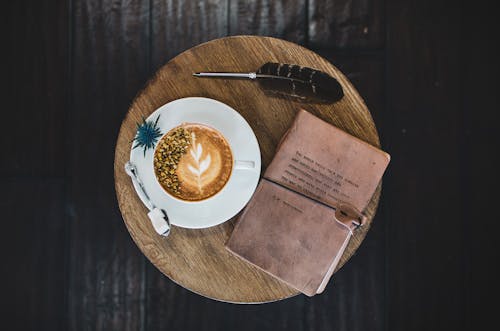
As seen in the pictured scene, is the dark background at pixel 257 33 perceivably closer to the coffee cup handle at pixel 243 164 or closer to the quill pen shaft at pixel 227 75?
the quill pen shaft at pixel 227 75

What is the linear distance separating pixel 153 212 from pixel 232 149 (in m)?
0.19

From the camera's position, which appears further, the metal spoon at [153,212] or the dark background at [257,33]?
the dark background at [257,33]

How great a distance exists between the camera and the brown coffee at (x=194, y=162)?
893 millimetres

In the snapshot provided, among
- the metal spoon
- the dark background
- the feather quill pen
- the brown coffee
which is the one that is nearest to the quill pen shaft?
the feather quill pen

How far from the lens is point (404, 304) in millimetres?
1386

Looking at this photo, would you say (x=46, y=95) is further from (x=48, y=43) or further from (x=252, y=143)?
(x=252, y=143)

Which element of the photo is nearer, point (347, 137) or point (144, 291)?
point (347, 137)

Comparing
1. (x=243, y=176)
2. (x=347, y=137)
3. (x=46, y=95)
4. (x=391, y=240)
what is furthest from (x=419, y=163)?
(x=46, y=95)

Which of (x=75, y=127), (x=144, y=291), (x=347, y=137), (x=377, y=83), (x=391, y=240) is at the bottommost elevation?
(x=144, y=291)

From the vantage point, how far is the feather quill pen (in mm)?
906

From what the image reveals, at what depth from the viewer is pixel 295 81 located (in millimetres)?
907

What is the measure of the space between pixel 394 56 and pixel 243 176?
75 centimetres

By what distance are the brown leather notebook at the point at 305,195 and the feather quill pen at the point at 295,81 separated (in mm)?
54

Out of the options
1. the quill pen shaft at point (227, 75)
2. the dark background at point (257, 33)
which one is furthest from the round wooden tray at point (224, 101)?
the dark background at point (257, 33)
